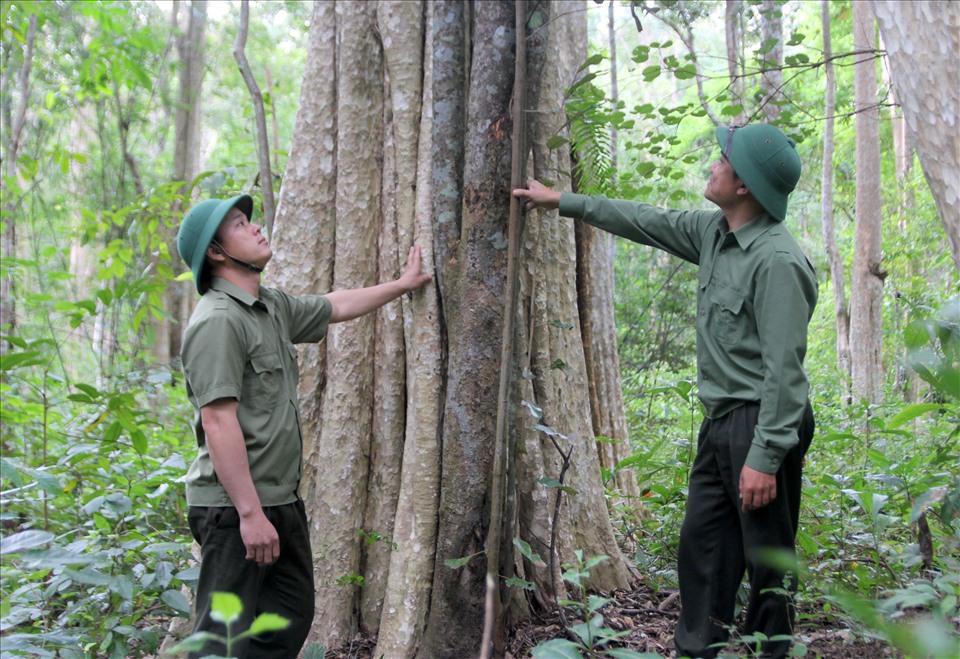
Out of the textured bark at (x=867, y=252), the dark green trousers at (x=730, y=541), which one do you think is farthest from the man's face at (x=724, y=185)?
the textured bark at (x=867, y=252)

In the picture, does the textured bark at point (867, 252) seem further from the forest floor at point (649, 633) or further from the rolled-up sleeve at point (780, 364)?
the rolled-up sleeve at point (780, 364)

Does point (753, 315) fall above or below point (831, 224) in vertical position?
below

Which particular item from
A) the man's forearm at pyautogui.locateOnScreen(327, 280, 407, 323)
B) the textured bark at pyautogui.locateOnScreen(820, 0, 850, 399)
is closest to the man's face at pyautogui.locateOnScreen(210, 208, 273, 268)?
the man's forearm at pyautogui.locateOnScreen(327, 280, 407, 323)

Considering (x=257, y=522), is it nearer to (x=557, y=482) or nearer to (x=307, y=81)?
(x=557, y=482)

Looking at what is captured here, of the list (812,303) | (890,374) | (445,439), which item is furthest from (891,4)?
(890,374)

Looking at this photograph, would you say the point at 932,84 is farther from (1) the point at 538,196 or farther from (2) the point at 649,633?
(2) the point at 649,633

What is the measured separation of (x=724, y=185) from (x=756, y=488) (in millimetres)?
1080

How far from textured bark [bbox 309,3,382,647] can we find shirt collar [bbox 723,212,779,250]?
5.89 ft

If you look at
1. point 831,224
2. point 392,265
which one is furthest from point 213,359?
point 831,224

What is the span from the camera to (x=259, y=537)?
2656mm

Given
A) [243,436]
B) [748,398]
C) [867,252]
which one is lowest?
[243,436]

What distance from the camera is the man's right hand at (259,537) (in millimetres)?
Answer: 2646

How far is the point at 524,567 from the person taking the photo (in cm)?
364

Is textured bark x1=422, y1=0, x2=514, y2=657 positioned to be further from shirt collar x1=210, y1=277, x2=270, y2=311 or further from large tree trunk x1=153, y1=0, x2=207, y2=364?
large tree trunk x1=153, y1=0, x2=207, y2=364
